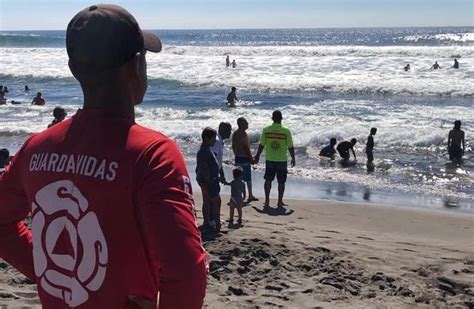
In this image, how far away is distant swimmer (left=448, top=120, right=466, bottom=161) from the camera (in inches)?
610

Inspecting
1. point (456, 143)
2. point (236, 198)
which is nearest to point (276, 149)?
point (236, 198)

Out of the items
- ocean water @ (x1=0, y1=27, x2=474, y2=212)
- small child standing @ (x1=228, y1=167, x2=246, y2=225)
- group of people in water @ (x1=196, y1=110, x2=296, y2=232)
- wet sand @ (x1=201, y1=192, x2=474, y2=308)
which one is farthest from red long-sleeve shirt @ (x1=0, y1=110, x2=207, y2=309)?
ocean water @ (x1=0, y1=27, x2=474, y2=212)

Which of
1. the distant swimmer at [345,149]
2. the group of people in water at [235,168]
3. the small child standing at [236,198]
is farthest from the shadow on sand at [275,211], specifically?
the distant swimmer at [345,149]

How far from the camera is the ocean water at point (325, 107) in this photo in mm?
14312

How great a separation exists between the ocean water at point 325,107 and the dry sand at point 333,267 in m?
3.15

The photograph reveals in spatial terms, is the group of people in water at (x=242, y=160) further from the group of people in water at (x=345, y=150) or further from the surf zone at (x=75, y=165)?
the surf zone at (x=75, y=165)

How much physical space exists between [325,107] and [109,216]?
84.5ft

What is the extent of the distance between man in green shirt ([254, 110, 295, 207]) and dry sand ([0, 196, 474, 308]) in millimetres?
1126

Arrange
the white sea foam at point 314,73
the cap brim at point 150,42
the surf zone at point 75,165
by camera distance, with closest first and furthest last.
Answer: the surf zone at point 75,165 → the cap brim at point 150,42 → the white sea foam at point 314,73

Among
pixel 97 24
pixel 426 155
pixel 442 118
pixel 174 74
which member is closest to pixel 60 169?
pixel 97 24

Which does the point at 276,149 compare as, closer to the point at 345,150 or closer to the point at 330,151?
the point at 345,150

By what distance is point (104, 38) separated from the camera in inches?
64.2

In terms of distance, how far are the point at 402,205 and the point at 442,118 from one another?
1228 cm

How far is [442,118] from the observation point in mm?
22734
